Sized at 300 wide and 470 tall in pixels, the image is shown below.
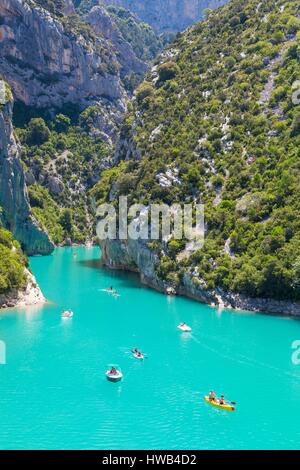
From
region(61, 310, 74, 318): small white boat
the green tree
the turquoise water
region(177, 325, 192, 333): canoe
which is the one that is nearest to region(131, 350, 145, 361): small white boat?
the turquoise water

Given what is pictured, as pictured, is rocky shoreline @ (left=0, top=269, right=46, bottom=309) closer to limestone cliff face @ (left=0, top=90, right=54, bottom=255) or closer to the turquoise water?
the turquoise water

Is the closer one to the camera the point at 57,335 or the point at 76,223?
the point at 57,335

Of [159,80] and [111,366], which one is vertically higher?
[159,80]

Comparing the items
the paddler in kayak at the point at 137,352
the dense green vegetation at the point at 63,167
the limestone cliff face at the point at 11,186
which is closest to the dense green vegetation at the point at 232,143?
the limestone cliff face at the point at 11,186

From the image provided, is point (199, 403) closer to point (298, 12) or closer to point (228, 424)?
point (228, 424)

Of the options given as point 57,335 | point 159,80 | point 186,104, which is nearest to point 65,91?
point 159,80

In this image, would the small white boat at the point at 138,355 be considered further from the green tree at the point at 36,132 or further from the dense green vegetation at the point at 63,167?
the green tree at the point at 36,132

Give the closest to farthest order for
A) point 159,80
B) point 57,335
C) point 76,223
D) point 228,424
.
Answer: point 228,424 < point 57,335 < point 159,80 < point 76,223
